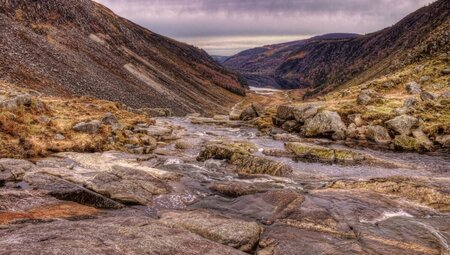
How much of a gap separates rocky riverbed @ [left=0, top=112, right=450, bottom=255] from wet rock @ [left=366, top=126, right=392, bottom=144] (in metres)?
8.95

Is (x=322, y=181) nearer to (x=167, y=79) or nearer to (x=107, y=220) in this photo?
(x=107, y=220)

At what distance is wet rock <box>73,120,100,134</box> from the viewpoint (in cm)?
3966

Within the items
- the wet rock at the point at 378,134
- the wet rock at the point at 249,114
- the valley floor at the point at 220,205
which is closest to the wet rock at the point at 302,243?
the valley floor at the point at 220,205

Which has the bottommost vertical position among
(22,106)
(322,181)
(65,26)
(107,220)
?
(322,181)

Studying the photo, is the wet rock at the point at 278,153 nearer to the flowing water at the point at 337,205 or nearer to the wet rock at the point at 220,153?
the flowing water at the point at 337,205

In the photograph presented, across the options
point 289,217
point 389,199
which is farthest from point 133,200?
point 389,199

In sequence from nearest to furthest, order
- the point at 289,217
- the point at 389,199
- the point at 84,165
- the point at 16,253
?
the point at 16,253 → the point at 289,217 → the point at 389,199 → the point at 84,165

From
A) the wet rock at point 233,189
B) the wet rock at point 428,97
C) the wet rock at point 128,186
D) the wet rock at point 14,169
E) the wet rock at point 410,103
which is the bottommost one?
the wet rock at point 233,189

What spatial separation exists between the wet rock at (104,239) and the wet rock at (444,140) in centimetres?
3642

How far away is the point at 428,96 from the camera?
192 feet

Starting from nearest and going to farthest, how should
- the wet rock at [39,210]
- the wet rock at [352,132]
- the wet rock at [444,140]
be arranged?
1. the wet rock at [39,210]
2. the wet rock at [444,140]
3. the wet rock at [352,132]

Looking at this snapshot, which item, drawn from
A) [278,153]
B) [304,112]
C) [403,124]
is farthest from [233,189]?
[304,112]

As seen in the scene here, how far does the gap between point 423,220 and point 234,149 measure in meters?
19.3

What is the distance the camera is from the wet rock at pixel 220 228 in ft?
52.6
